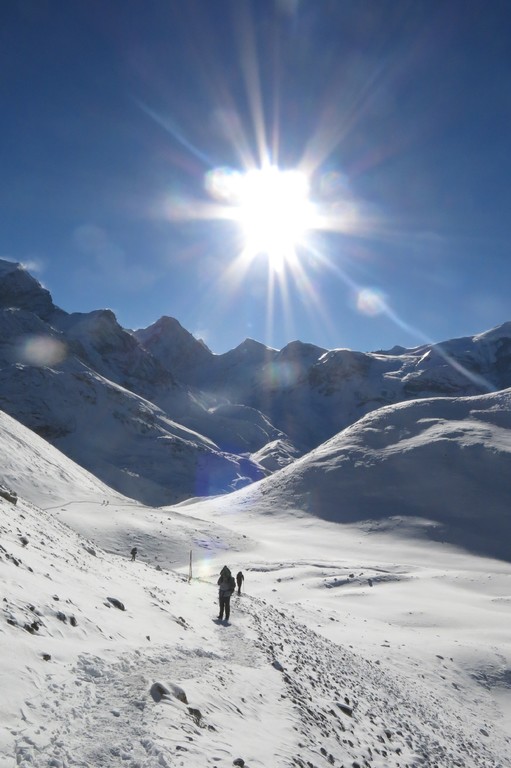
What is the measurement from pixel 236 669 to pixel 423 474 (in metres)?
79.5

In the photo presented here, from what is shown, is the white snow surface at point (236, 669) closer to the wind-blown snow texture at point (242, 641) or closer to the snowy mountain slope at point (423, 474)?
the wind-blown snow texture at point (242, 641)

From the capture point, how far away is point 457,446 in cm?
9075

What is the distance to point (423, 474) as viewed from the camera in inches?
3354

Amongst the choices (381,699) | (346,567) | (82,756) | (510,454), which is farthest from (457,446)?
(82,756)

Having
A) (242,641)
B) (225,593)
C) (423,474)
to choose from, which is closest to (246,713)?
(242,641)

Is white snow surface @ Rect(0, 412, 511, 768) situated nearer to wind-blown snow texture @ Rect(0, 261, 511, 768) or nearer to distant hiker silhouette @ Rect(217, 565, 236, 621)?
wind-blown snow texture @ Rect(0, 261, 511, 768)

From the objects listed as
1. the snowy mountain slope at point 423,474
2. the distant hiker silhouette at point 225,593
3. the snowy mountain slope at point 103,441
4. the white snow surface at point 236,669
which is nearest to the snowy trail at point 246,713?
the white snow surface at point 236,669

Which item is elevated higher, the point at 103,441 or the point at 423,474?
Result: the point at 103,441

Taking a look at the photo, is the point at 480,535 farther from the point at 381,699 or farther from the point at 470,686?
the point at 381,699

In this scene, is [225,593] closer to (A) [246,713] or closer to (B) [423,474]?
(A) [246,713]

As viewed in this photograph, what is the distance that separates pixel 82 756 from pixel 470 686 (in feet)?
68.5

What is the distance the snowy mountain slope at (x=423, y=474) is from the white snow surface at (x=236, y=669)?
33.8 m

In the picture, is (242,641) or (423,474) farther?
(423,474)

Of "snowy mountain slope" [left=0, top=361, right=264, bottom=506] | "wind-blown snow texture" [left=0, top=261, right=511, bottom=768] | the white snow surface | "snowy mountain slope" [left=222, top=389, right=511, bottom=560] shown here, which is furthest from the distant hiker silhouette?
"snowy mountain slope" [left=0, top=361, right=264, bottom=506]
